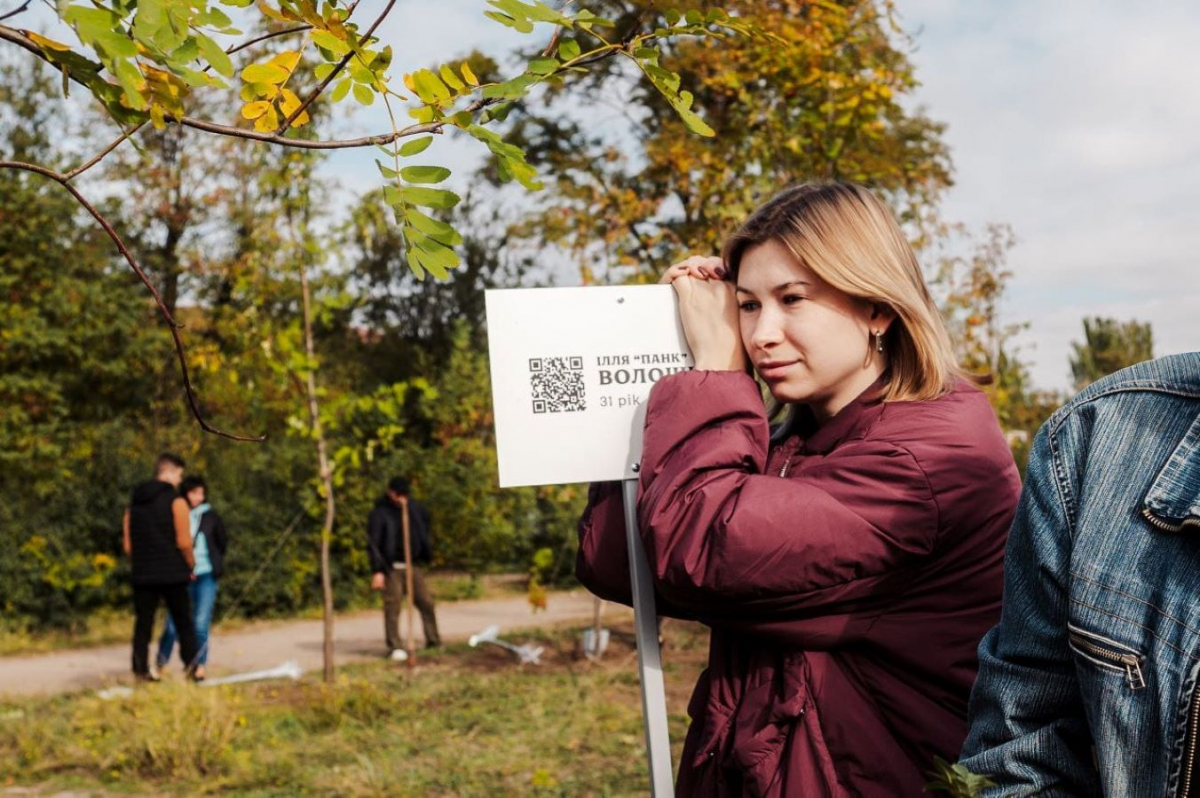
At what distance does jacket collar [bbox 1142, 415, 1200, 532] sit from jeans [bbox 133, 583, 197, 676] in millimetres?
9099

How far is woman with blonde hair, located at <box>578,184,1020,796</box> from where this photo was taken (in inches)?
67.0

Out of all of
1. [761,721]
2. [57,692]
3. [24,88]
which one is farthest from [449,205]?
[24,88]

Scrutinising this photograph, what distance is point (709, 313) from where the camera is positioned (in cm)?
213

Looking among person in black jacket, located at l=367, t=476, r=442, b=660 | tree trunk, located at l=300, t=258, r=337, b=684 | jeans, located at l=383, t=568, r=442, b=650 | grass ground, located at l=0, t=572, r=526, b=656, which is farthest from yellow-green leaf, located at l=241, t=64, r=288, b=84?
grass ground, located at l=0, t=572, r=526, b=656

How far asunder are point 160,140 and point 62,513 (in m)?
9.58

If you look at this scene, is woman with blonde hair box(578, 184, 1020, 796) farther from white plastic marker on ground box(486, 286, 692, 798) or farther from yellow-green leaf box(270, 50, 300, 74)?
yellow-green leaf box(270, 50, 300, 74)

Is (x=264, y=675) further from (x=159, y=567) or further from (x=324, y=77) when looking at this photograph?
(x=324, y=77)

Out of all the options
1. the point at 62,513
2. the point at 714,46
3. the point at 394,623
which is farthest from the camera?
the point at 62,513

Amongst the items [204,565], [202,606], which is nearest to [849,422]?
[204,565]

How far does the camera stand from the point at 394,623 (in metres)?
10.5

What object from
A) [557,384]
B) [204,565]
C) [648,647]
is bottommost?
[204,565]

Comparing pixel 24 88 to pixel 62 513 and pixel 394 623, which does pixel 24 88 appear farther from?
pixel 394 623

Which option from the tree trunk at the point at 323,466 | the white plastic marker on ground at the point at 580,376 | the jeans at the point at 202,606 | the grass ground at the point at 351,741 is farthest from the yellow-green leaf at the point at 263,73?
the jeans at the point at 202,606

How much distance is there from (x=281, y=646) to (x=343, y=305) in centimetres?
520
